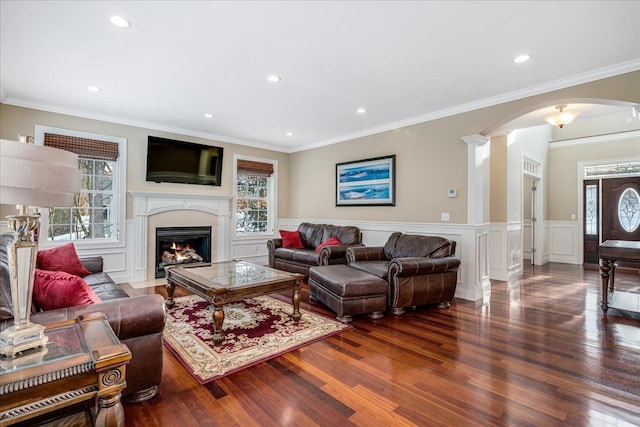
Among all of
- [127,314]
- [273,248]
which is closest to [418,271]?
[127,314]

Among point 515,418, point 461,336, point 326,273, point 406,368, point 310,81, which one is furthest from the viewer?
point 326,273

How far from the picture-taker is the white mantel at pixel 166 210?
4.90 metres

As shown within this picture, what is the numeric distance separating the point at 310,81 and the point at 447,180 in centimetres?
236

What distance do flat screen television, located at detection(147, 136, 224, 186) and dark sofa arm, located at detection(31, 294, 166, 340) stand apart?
12.3 feet

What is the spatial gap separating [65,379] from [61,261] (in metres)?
2.71

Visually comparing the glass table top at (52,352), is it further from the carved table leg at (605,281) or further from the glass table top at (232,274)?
the carved table leg at (605,281)

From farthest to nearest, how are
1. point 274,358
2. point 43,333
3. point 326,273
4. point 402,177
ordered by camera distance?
1. point 402,177
2. point 326,273
3. point 274,358
4. point 43,333

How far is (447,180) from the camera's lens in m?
4.38

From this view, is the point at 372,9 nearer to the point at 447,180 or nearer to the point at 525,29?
the point at 525,29

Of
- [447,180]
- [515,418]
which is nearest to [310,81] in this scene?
[447,180]

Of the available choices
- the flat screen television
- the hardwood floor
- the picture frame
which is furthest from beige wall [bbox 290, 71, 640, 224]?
the flat screen television

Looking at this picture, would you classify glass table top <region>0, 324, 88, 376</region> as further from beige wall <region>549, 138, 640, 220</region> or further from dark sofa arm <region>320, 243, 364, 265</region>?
beige wall <region>549, 138, 640, 220</region>

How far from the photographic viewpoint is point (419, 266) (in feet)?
11.3

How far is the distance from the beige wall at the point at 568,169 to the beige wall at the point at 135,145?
633cm
